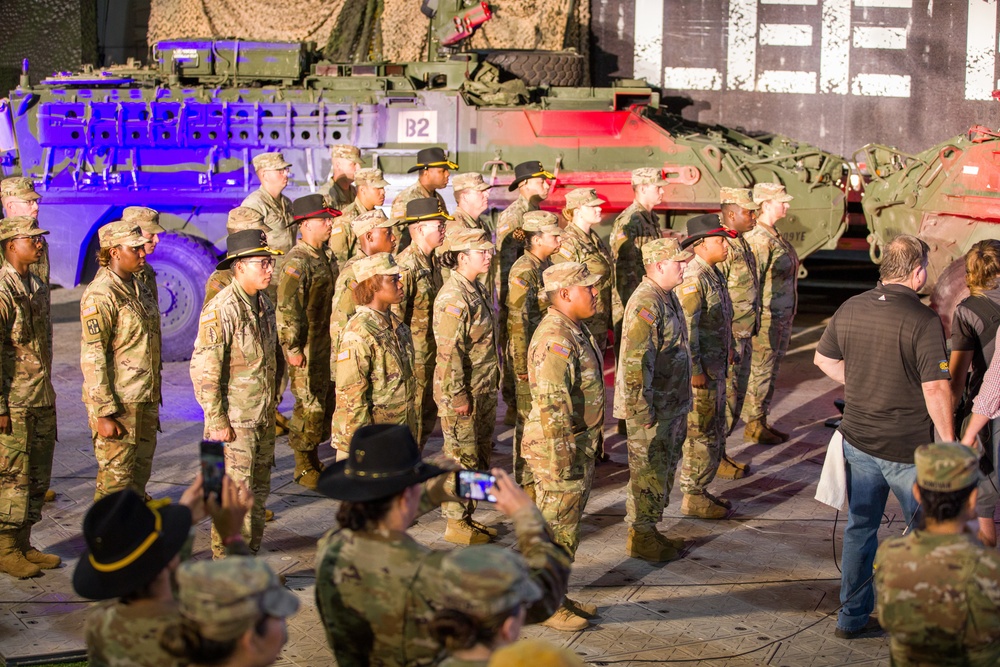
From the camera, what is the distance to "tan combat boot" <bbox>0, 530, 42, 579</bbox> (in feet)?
21.6

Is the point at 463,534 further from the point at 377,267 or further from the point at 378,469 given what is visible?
the point at 378,469

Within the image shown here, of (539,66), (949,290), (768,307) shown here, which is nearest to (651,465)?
(768,307)

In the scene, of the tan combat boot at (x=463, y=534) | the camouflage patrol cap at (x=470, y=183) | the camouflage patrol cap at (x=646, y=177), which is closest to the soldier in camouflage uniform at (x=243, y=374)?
the tan combat boot at (x=463, y=534)

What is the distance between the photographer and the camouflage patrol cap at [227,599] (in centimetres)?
299

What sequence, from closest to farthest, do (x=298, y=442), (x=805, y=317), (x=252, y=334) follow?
(x=252, y=334) < (x=298, y=442) < (x=805, y=317)

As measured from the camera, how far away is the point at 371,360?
21.5ft

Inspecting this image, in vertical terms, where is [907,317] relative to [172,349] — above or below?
above

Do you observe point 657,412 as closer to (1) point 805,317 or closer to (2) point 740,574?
(2) point 740,574

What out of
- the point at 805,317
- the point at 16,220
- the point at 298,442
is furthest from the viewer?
the point at 805,317

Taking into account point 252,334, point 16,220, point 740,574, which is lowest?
point 740,574

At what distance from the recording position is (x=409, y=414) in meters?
6.81

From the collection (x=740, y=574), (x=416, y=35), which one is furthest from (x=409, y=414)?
(x=416, y=35)

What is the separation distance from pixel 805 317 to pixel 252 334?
919 centimetres

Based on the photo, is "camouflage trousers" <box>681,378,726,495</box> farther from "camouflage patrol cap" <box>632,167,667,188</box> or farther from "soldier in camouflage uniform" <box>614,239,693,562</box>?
"camouflage patrol cap" <box>632,167,667,188</box>
